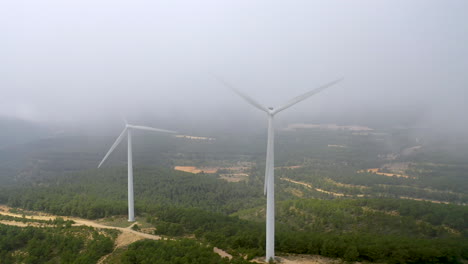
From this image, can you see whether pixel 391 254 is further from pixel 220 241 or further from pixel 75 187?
pixel 75 187

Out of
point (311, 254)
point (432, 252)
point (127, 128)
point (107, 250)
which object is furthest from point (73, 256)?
point (432, 252)

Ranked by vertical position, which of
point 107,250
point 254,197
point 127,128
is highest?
point 127,128

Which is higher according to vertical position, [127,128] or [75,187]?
[127,128]

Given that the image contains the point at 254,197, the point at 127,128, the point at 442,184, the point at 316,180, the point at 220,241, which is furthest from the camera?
the point at 316,180

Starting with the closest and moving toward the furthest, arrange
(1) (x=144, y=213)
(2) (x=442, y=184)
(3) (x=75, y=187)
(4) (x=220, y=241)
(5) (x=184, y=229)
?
(4) (x=220, y=241) < (5) (x=184, y=229) < (1) (x=144, y=213) < (3) (x=75, y=187) < (2) (x=442, y=184)

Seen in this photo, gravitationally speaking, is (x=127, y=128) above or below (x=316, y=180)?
above

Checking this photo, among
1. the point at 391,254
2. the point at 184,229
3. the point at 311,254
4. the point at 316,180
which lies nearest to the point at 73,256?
the point at 184,229

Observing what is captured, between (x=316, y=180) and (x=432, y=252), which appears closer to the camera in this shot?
(x=432, y=252)

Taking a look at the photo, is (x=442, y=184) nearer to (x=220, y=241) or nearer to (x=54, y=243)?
(x=220, y=241)

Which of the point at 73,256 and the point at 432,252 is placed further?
the point at 73,256
